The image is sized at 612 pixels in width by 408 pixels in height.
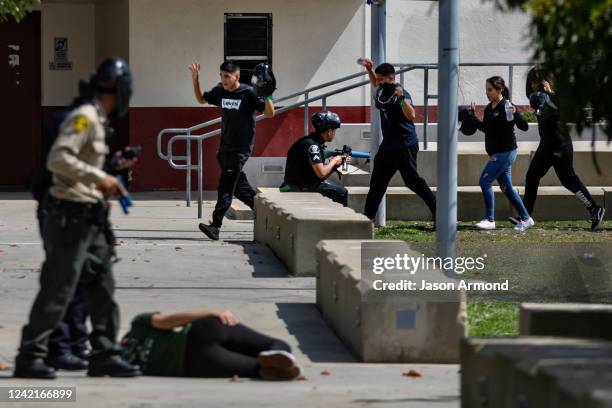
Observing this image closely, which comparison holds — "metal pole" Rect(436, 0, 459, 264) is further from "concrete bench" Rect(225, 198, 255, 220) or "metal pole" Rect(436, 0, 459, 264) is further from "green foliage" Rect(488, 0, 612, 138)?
"concrete bench" Rect(225, 198, 255, 220)

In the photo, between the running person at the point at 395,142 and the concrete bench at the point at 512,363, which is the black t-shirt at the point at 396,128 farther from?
the concrete bench at the point at 512,363

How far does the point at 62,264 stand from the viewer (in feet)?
25.2

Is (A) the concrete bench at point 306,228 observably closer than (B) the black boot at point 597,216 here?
Yes

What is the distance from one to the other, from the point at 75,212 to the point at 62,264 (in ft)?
0.96

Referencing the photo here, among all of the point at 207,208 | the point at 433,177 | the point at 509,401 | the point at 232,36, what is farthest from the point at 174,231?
the point at 509,401

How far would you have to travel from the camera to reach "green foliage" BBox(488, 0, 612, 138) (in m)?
6.16

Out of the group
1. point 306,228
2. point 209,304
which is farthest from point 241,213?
point 209,304

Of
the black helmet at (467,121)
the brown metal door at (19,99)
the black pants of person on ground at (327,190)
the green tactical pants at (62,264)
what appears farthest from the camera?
the brown metal door at (19,99)

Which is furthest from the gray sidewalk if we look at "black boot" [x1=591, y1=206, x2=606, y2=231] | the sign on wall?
"black boot" [x1=591, y1=206, x2=606, y2=231]

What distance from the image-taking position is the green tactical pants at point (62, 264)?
7672mm

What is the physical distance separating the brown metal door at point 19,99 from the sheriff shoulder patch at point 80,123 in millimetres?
14117

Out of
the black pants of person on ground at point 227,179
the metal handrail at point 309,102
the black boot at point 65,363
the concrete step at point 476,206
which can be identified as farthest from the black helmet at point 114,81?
the concrete step at point 476,206

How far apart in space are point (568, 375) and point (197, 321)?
3297mm

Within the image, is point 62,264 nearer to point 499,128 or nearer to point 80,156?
point 80,156
